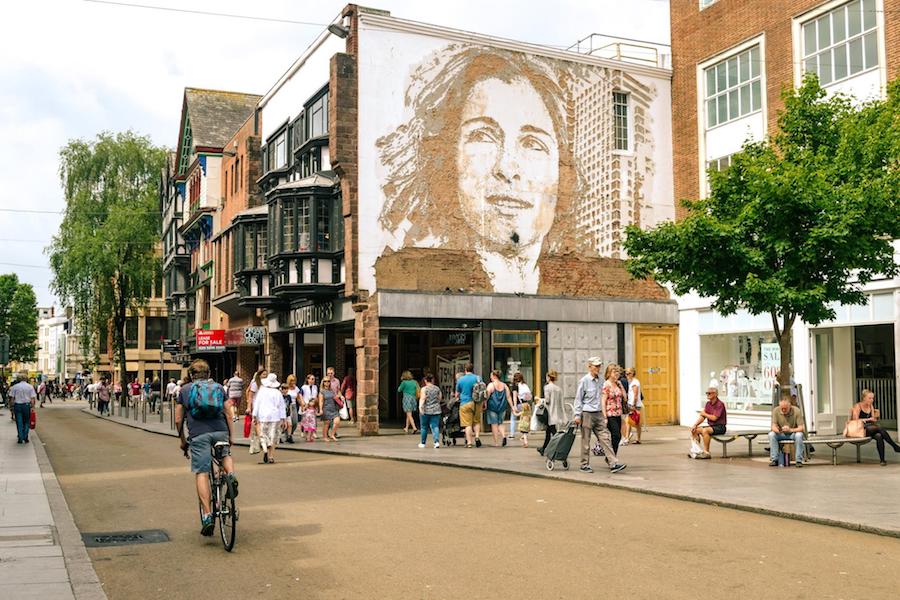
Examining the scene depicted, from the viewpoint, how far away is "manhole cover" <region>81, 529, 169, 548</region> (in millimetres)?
9094

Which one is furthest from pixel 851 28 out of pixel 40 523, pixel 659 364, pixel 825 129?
pixel 40 523

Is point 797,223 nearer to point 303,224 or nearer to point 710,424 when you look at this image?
point 710,424

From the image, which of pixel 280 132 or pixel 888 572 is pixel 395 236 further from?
pixel 888 572

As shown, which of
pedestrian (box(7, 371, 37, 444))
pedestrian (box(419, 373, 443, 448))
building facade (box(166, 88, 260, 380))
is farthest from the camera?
building facade (box(166, 88, 260, 380))

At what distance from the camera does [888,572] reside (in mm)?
7480

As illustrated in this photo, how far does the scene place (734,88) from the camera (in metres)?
26.6

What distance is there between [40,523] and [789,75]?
21.3m

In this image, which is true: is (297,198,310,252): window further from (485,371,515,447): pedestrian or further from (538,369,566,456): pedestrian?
(538,369,566,456): pedestrian

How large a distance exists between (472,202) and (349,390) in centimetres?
761

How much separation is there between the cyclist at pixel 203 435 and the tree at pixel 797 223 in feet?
32.8

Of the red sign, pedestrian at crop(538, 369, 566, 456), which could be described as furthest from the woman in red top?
the red sign

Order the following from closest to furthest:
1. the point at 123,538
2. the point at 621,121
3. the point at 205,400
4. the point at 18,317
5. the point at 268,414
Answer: the point at 205,400 → the point at 123,538 → the point at 268,414 → the point at 621,121 → the point at 18,317

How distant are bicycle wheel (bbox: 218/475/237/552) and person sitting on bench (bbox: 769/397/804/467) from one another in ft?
34.5

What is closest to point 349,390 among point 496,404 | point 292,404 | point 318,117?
point 292,404
